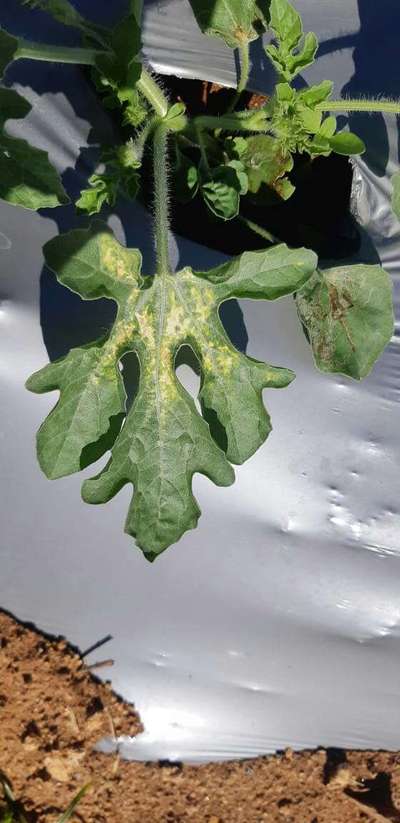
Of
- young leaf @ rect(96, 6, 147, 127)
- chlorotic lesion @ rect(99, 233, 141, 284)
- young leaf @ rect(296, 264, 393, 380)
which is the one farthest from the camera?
young leaf @ rect(296, 264, 393, 380)

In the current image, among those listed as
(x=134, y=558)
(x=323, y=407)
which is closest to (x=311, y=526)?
(x=323, y=407)

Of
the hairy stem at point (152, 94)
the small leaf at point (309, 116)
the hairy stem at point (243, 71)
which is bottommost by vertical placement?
the small leaf at point (309, 116)

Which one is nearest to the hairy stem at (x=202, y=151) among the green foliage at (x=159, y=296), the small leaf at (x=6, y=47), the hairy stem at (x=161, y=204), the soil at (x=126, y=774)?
the green foliage at (x=159, y=296)

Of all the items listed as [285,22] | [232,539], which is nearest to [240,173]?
[285,22]

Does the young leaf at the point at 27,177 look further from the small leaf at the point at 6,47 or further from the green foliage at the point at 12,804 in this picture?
the green foliage at the point at 12,804

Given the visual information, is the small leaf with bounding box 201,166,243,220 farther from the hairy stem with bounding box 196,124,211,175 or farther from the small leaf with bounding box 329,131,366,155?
the small leaf with bounding box 329,131,366,155

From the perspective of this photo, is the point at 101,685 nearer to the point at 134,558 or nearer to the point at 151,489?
the point at 134,558

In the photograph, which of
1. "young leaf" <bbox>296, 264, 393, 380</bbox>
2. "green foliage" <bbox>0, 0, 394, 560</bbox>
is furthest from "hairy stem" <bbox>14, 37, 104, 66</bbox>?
"young leaf" <bbox>296, 264, 393, 380</bbox>
